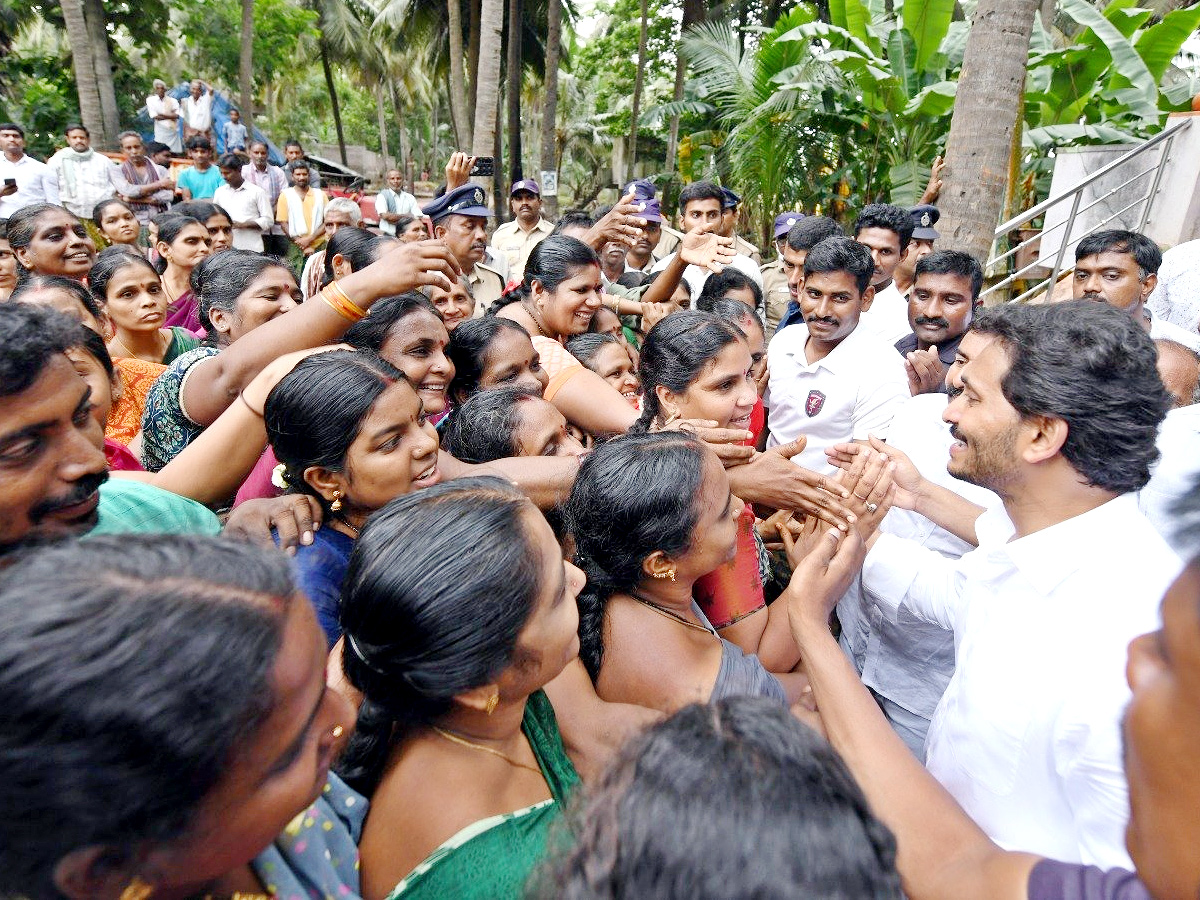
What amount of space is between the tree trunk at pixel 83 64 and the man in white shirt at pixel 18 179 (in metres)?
5.69

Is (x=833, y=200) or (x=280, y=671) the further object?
(x=833, y=200)

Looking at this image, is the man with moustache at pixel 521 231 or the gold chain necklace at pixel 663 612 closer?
the gold chain necklace at pixel 663 612

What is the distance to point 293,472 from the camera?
6.81ft

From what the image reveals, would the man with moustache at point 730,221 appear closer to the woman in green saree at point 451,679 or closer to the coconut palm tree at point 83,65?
the woman in green saree at point 451,679

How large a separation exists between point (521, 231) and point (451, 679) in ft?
20.2

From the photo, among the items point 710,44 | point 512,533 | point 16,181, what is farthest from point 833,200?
point 512,533

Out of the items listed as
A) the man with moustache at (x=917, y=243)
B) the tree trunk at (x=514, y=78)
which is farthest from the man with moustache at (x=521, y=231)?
the tree trunk at (x=514, y=78)

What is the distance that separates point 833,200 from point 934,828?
36.6ft

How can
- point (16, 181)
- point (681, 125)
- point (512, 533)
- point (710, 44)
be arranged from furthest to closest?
point (681, 125)
point (710, 44)
point (16, 181)
point (512, 533)

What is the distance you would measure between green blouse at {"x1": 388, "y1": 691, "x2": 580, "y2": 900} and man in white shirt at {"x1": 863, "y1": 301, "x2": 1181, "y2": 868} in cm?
95

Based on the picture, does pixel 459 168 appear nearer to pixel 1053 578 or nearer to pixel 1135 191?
pixel 1053 578

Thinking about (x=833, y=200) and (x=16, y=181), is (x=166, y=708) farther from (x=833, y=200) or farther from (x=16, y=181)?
(x=833, y=200)

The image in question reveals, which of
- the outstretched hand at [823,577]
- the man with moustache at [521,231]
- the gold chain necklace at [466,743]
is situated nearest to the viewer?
the gold chain necklace at [466,743]

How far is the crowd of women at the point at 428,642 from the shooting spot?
81cm
